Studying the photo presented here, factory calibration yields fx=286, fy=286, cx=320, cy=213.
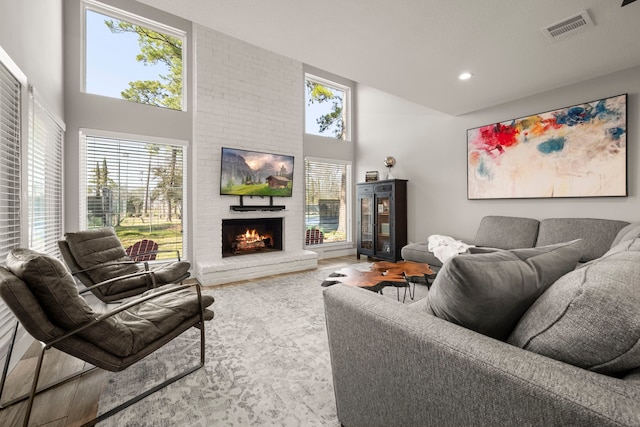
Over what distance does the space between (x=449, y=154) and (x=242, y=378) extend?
4.26m

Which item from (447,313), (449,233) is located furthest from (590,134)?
(447,313)

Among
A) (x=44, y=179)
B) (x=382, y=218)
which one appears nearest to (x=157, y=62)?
(x=44, y=179)

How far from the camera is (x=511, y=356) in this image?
2.38 feet

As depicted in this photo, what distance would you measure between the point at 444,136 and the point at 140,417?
16.0ft

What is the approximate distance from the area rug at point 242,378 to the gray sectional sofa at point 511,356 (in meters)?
0.52

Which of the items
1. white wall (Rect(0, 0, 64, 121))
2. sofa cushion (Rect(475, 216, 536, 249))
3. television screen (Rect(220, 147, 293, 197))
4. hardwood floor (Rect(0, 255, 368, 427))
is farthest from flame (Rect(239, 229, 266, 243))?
sofa cushion (Rect(475, 216, 536, 249))

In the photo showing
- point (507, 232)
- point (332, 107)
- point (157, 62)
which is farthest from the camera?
point (332, 107)

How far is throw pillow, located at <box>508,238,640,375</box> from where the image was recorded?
654 millimetres

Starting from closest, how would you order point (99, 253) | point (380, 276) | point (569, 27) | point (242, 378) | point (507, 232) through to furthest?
point (242, 378)
point (569, 27)
point (380, 276)
point (99, 253)
point (507, 232)

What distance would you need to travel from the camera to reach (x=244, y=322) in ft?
8.59

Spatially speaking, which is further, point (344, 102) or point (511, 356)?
point (344, 102)

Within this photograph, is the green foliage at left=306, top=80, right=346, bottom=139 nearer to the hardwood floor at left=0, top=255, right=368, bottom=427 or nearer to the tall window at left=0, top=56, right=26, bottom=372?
the tall window at left=0, top=56, right=26, bottom=372

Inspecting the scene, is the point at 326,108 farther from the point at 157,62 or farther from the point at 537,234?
the point at 537,234

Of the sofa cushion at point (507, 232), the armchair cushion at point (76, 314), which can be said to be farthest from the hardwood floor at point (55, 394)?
the sofa cushion at point (507, 232)
